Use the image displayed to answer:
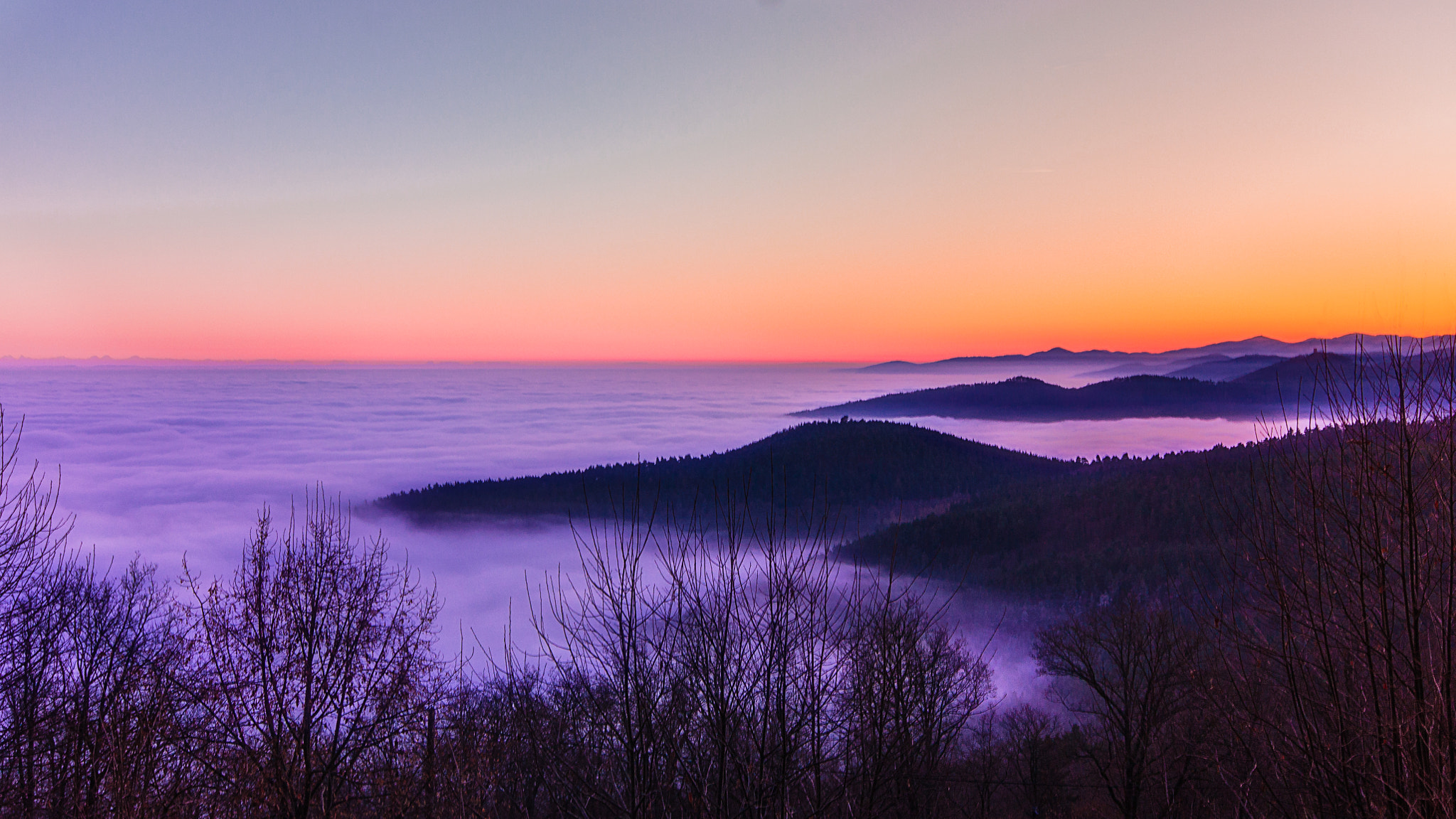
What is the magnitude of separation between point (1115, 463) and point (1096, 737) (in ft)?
398

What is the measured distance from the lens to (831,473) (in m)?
156

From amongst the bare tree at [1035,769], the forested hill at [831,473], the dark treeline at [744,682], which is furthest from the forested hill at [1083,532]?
the dark treeline at [744,682]

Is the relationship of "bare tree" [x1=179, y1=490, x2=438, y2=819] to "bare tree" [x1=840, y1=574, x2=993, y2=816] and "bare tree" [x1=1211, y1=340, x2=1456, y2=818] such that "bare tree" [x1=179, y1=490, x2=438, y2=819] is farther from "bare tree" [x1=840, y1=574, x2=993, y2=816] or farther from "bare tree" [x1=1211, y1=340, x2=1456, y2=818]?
"bare tree" [x1=1211, y1=340, x2=1456, y2=818]

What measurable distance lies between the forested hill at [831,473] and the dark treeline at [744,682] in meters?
137

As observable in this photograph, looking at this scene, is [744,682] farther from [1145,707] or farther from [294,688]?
[1145,707]

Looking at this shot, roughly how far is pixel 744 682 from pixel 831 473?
498 ft

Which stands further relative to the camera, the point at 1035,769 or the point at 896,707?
the point at 1035,769

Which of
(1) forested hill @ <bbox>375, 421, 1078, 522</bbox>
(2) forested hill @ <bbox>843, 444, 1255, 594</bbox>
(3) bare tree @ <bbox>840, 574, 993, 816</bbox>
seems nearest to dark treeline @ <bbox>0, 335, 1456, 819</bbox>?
(3) bare tree @ <bbox>840, 574, 993, 816</bbox>

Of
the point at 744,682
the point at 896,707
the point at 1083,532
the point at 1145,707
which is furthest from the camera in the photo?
the point at 1083,532

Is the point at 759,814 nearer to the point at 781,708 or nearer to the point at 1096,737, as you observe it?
the point at 781,708

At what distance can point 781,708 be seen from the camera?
20.3 ft

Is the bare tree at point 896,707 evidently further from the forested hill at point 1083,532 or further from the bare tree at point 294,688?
the forested hill at point 1083,532

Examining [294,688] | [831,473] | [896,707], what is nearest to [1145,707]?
[896,707]

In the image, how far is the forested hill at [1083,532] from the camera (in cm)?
7888
